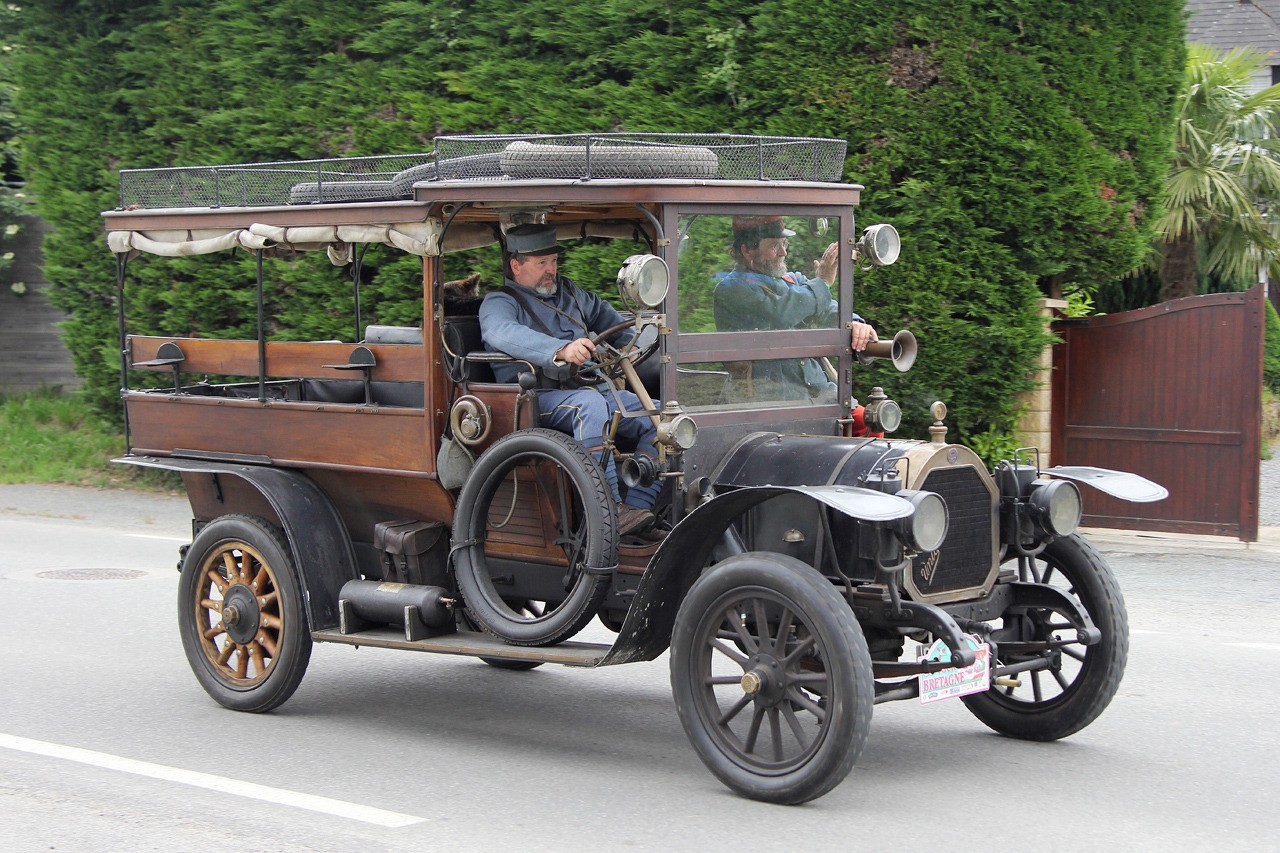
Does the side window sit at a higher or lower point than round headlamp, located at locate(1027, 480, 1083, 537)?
higher

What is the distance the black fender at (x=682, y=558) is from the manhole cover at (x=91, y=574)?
578 cm

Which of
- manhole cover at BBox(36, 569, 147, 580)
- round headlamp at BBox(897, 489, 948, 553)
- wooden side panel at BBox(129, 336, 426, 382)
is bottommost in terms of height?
manhole cover at BBox(36, 569, 147, 580)

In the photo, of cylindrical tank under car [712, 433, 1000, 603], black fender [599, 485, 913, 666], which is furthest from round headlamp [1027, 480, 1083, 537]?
black fender [599, 485, 913, 666]

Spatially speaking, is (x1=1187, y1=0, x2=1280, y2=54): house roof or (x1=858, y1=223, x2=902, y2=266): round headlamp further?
(x1=1187, y1=0, x2=1280, y2=54): house roof

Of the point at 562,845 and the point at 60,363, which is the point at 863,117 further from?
the point at 60,363

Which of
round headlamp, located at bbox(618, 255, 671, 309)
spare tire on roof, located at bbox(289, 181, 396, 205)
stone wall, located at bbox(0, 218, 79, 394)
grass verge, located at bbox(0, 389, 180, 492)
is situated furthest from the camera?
stone wall, located at bbox(0, 218, 79, 394)

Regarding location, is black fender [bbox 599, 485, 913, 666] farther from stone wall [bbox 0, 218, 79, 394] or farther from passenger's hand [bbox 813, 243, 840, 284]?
stone wall [bbox 0, 218, 79, 394]

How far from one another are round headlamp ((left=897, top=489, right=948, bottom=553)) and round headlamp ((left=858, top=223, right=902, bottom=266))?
4.88ft

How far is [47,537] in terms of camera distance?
11.8 metres

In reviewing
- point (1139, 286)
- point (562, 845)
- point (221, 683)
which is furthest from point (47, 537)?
point (1139, 286)

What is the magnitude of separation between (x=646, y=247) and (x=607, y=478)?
1.72 m

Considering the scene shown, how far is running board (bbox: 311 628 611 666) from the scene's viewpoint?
18.3ft

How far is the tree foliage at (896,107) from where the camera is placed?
10.4 m

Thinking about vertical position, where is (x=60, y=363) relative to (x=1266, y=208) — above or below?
below
